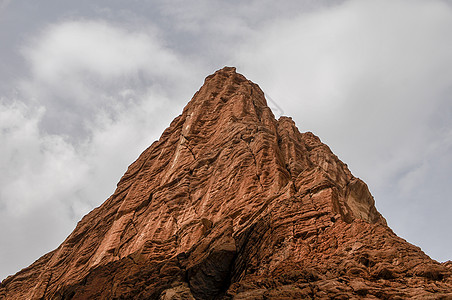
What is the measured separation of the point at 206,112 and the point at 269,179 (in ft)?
66.0

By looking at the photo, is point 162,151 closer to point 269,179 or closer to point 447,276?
point 269,179

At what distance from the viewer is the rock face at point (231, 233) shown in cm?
1834

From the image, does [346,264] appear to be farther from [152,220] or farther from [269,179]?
[152,220]

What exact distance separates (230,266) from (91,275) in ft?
40.7

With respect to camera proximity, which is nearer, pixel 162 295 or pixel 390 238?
pixel 390 238

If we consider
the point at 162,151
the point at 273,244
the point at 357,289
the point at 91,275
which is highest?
the point at 162,151

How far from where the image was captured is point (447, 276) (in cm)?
1647

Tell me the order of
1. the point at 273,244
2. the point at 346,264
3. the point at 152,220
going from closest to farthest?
1. the point at 346,264
2. the point at 273,244
3. the point at 152,220

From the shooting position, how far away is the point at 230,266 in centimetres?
2366

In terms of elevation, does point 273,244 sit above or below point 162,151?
below

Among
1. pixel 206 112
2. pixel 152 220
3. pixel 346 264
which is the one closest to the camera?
pixel 346 264

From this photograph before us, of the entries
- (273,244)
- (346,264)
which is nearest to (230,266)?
(273,244)

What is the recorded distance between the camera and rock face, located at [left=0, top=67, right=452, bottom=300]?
18.3m

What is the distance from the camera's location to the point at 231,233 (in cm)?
2656
